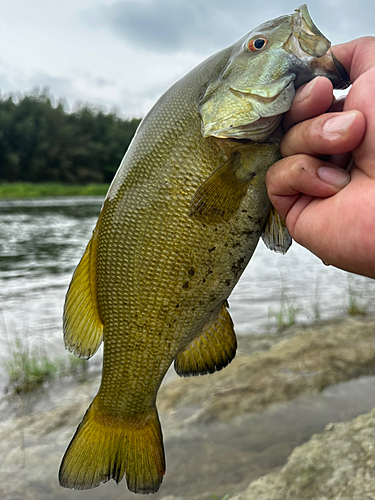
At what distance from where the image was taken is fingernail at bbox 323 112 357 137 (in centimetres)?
145

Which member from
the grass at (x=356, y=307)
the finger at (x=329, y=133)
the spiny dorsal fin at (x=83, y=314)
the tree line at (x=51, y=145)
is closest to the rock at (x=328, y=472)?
the spiny dorsal fin at (x=83, y=314)

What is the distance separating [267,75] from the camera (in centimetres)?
165

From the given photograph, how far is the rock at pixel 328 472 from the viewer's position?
2705 mm

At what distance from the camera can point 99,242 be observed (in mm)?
2016

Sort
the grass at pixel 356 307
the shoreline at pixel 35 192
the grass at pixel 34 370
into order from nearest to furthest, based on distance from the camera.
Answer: the grass at pixel 34 370, the grass at pixel 356 307, the shoreline at pixel 35 192

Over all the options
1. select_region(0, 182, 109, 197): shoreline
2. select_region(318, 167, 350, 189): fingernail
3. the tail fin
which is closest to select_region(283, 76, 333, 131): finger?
select_region(318, 167, 350, 189): fingernail

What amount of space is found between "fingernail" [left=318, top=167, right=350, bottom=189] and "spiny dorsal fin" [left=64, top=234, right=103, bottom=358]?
109cm

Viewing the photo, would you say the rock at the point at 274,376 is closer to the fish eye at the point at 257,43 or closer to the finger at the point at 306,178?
the finger at the point at 306,178

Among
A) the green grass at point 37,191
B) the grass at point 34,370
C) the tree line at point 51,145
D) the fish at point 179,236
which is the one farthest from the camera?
the tree line at point 51,145

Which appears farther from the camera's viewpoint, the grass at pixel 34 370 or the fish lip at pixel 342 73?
the grass at pixel 34 370

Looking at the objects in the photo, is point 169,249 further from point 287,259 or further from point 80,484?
point 287,259

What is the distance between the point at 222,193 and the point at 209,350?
0.78m

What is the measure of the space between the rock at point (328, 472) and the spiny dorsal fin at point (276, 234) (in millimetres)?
1713

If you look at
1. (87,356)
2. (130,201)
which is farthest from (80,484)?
(130,201)
